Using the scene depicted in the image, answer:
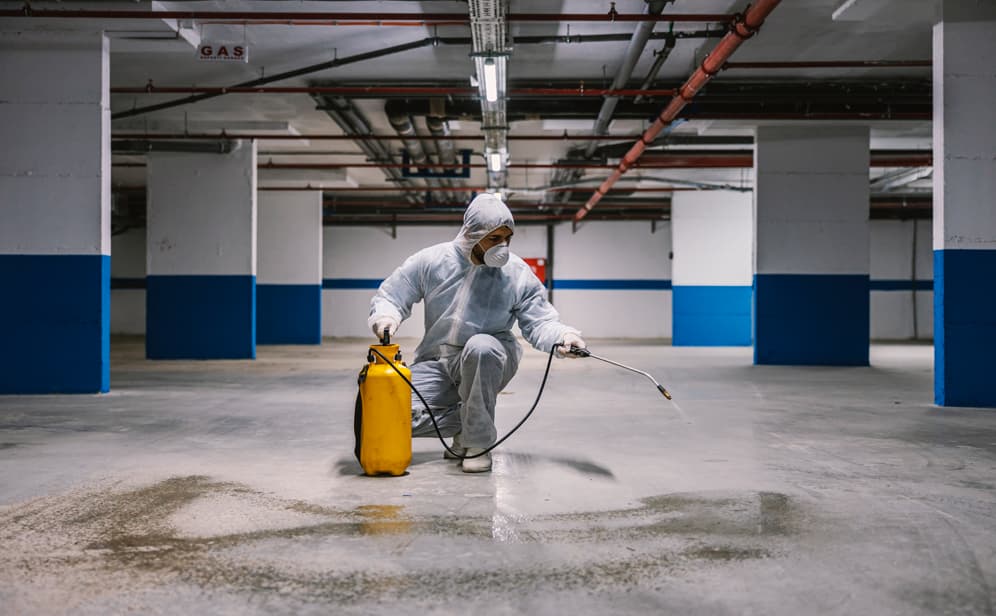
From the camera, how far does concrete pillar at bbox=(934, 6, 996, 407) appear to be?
601 cm

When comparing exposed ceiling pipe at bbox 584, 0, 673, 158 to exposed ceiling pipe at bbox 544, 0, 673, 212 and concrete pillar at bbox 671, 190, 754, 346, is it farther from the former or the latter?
concrete pillar at bbox 671, 190, 754, 346

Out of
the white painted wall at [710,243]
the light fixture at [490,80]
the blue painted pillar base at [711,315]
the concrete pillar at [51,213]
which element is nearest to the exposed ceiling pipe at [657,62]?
the light fixture at [490,80]

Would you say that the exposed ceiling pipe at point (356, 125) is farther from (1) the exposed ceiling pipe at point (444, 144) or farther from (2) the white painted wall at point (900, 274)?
(2) the white painted wall at point (900, 274)

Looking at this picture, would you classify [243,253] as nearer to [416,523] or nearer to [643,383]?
[643,383]

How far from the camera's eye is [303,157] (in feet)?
46.0

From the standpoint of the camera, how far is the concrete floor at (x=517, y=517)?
1.96 meters

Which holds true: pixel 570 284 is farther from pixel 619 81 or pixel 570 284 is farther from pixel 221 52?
pixel 221 52

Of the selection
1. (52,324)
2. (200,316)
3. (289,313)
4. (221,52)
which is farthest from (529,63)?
(289,313)

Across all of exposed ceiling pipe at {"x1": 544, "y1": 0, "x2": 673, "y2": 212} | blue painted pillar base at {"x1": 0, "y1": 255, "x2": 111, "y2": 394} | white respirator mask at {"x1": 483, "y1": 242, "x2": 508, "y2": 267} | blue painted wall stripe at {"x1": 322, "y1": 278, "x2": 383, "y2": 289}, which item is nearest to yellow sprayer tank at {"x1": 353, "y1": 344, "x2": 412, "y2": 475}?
white respirator mask at {"x1": 483, "y1": 242, "x2": 508, "y2": 267}

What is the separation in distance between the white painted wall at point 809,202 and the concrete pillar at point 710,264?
4893mm

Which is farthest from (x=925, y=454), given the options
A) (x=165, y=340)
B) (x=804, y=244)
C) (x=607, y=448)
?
(x=165, y=340)

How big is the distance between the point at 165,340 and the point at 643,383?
23.7ft

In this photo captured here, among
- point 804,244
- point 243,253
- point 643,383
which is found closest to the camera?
point 643,383

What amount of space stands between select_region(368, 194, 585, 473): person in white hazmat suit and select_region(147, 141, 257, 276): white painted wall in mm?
8528
